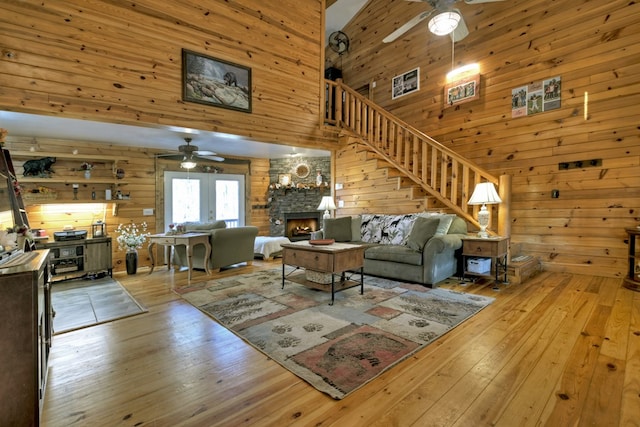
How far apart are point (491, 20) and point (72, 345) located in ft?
23.7

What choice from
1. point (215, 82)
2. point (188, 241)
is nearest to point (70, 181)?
point (188, 241)

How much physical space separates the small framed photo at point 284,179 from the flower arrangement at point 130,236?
329 cm

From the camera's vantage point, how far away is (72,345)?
2.42m

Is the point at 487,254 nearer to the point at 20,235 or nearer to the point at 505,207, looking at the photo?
the point at 505,207

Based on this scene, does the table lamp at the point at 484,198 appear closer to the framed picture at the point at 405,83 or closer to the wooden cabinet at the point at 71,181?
the framed picture at the point at 405,83

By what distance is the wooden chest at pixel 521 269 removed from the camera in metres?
4.04

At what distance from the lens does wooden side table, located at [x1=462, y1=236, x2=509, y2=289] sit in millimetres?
3869

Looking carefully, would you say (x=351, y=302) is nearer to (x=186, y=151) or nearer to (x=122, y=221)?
(x=186, y=151)

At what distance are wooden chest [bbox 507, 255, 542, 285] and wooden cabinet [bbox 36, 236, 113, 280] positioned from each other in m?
6.08

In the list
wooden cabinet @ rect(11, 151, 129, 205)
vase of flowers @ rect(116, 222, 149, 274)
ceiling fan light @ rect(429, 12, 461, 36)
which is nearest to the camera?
ceiling fan light @ rect(429, 12, 461, 36)

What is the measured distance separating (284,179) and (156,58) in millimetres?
4348

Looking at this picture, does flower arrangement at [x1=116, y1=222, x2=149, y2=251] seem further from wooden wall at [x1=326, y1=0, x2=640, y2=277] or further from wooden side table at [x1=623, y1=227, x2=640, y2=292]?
wooden side table at [x1=623, y1=227, x2=640, y2=292]

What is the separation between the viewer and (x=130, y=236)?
5191 millimetres

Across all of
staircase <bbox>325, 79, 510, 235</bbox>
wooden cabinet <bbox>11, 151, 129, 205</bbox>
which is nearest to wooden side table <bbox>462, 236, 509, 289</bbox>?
staircase <bbox>325, 79, 510, 235</bbox>
